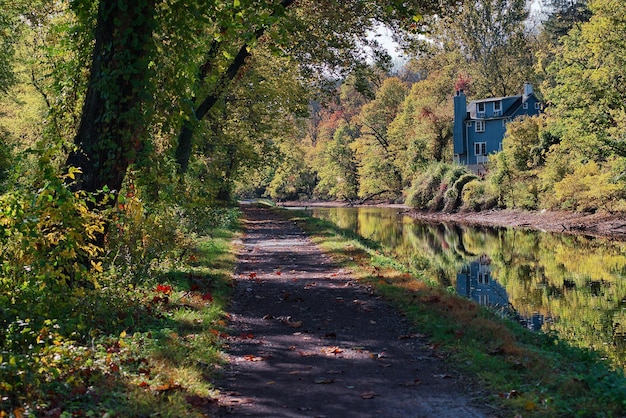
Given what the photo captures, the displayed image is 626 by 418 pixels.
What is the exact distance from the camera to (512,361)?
7.21m

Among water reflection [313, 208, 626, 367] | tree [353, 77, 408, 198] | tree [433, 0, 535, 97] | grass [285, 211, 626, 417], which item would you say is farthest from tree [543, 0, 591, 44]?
grass [285, 211, 626, 417]

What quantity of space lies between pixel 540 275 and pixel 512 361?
12.9 metres

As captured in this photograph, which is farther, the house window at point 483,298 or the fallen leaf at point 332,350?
the house window at point 483,298

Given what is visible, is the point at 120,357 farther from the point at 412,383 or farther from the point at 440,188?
the point at 440,188

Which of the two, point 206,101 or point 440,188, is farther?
point 440,188

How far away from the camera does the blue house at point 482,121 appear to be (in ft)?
208

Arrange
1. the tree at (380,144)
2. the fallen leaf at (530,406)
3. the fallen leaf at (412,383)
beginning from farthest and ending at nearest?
the tree at (380,144), the fallen leaf at (412,383), the fallen leaf at (530,406)

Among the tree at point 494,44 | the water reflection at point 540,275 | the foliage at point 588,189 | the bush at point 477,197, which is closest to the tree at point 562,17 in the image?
the tree at point 494,44

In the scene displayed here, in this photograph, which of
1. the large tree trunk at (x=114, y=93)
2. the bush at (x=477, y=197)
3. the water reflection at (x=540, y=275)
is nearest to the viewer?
the large tree trunk at (x=114, y=93)

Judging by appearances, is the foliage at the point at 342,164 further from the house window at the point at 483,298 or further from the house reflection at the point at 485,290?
the house window at the point at 483,298

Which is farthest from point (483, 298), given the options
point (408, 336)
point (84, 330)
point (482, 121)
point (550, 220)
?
point (482, 121)

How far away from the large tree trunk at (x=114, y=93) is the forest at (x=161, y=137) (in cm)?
2

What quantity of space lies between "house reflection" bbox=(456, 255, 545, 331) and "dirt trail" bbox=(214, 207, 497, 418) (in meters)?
3.33

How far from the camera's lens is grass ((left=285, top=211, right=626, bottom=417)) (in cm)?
580
